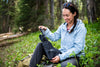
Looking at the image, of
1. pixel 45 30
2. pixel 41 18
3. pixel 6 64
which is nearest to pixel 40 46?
pixel 45 30

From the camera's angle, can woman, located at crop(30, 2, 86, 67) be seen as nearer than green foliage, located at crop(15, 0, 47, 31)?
Yes

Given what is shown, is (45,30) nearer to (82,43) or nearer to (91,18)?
(82,43)

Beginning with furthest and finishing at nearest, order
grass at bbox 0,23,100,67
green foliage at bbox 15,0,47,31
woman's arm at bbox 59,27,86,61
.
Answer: green foliage at bbox 15,0,47,31, woman's arm at bbox 59,27,86,61, grass at bbox 0,23,100,67

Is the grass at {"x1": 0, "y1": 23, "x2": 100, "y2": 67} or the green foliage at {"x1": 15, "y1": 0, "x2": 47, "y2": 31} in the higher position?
the green foliage at {"x1": 15, "y1": 0, "x2": 47, "y2": 31}

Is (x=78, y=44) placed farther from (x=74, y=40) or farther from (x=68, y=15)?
(x=68, y=15)

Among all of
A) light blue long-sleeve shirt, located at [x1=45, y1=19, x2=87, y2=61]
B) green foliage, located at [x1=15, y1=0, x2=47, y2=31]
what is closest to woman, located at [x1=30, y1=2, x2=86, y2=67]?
light blue long-sleeve shirt, located at [x1=45, y1=19, x2=87, y2=61]

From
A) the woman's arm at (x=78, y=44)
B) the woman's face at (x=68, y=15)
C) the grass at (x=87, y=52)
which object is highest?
the woman's face at (x=68, y=15)

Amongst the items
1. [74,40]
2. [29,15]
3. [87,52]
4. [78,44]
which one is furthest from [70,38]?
[29,15]

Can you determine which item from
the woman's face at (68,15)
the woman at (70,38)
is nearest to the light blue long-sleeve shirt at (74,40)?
the woman at (70,38)

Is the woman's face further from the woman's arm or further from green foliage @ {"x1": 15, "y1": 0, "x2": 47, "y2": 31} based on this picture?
green foliage @ {"x1": 15, "y1": 0, "x2": 47, "y2": 31}

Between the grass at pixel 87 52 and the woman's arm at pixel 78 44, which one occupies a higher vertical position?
the woman's arm at pixel 78 44

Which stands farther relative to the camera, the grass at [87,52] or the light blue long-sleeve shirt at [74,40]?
the light blue long-sleeve shirt at [74,40]

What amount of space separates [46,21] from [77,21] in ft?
29.6

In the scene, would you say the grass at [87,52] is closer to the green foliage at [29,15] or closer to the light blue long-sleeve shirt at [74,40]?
the light blue long-sleeve shirt at [74,40]
